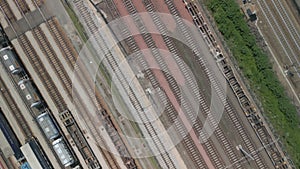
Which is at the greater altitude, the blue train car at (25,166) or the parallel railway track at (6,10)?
the parallel railway track at (6,10)

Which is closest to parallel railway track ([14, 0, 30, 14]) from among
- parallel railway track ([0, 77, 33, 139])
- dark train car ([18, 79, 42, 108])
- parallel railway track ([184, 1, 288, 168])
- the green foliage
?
dark train car ([18, 79, 42, 108])

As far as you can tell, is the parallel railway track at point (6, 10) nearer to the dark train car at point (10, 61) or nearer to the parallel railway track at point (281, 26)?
the dark train car at point (10, 61)

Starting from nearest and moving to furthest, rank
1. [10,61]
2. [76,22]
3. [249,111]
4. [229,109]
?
[249,111], [229,109], [10,61], [76,22]

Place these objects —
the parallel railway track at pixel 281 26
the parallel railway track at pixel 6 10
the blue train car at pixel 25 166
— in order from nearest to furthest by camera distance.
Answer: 1. the blue train car at pixel 25 166
2. the parallel railway track at pixel 281 26
3. the parallel railway track at pixel 6 10

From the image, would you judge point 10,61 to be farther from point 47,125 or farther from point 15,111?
point 47,125

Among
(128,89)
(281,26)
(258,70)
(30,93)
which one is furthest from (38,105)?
(281,26)

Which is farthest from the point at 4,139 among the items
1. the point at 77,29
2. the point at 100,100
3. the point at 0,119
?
the point at 77,29

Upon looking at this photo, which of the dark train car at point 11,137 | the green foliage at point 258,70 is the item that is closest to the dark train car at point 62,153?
the dark train car at point 11,137
